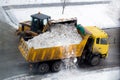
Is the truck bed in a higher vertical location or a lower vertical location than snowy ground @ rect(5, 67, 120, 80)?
higher

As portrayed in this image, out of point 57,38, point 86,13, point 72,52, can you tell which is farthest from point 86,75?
point 86,13

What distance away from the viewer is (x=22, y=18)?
27.8 meters

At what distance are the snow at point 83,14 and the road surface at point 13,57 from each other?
7.41ft

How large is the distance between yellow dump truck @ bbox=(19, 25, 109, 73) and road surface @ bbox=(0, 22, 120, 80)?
0.80m

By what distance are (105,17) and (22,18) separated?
7.30 meters

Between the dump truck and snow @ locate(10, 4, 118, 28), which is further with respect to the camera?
snow @ locate(10, 4, 118, 28)

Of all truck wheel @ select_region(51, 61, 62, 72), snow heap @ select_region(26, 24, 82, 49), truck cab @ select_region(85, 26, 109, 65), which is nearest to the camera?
snow heap @ select_region(26, 24, 82, 49)

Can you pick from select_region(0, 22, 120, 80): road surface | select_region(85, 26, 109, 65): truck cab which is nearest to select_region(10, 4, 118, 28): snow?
select_region(0, 22, 120, 80): road surface

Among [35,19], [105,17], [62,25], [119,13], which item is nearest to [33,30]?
[35,19]

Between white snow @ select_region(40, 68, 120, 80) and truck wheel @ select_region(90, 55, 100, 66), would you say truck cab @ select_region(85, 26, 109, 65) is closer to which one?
truck wheel @ select_region(90, 55, 100, 66)

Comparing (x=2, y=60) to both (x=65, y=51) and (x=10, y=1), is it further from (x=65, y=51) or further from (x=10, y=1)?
(x=10, y=1)

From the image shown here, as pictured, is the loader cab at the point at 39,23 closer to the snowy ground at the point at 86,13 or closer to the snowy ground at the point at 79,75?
the snowy ground at the point at 79,75

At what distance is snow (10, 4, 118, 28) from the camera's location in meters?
28.2

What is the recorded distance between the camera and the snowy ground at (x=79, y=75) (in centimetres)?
1980
